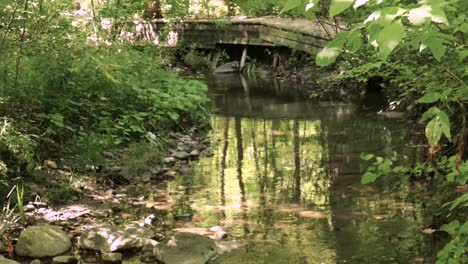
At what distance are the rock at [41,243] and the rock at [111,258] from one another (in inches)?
14.1

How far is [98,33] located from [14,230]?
4.54m

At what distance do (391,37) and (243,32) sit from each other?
16707mm

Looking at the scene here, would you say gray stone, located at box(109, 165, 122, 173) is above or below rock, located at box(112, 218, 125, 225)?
above

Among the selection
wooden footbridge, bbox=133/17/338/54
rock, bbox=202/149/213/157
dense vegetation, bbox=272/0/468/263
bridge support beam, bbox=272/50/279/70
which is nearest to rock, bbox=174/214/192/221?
dense vegetation, bbox=272/0/468/263

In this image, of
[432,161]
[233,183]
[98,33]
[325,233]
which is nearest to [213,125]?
[98,33]

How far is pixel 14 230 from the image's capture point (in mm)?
4992

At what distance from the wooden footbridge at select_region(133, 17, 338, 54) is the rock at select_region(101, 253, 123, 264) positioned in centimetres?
990

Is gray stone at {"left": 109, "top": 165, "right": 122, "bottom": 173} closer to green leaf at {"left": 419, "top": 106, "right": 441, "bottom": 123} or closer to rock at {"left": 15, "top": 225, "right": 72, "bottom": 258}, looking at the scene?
rock at {"left": 15, "top": 225, "right": 72, "bottom": 258}

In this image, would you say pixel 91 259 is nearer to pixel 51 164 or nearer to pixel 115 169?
pixel 51 164

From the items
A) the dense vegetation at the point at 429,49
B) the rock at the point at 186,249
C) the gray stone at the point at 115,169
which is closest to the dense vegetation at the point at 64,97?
the gray stone at the point at 115,169

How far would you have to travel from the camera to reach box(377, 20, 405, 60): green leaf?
168 cm

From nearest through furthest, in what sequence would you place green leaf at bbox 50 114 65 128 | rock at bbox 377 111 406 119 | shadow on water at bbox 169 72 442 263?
shadow on water at bbox 169 72 442 263 < green leaf at bbox 50 114 65 128 < rock at bbox 377 111 406 119

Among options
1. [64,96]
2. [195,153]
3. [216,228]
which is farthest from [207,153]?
[216,228]

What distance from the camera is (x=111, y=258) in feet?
15.1
